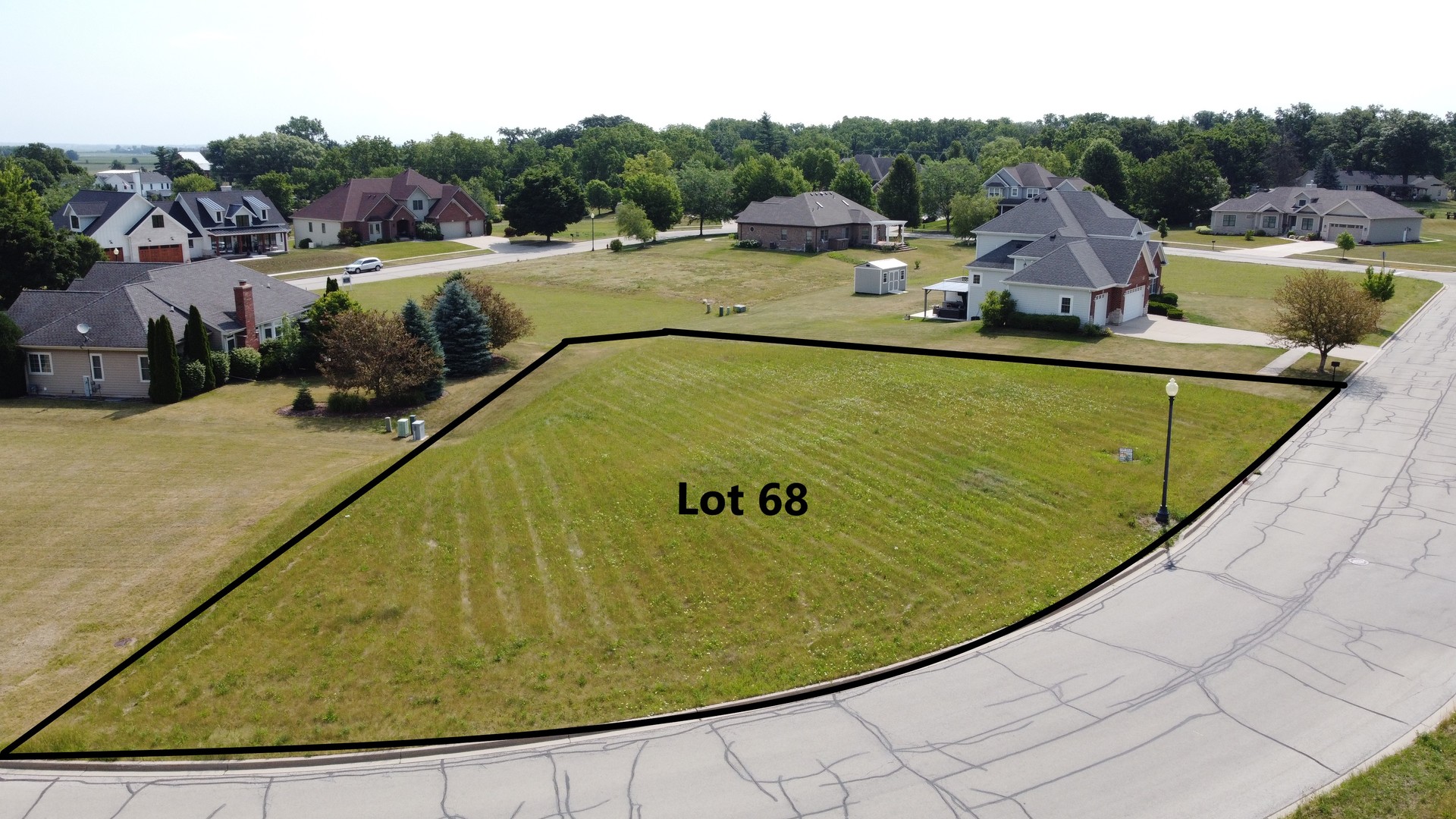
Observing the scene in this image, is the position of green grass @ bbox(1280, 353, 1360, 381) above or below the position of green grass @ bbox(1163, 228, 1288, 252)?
below

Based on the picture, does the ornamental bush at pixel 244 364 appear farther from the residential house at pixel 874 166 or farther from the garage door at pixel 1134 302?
the residential house at pixel 874 166

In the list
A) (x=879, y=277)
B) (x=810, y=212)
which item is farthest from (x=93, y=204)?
(x=879, y=277)

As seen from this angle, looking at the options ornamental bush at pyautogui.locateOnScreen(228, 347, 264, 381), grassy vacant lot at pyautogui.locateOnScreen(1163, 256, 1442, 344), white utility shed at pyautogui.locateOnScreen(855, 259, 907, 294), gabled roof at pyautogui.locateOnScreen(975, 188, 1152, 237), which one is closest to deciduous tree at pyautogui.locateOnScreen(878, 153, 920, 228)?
grassy vacant lot at pyautogui.locateOnScreen(1163, 256, 1442, 344)

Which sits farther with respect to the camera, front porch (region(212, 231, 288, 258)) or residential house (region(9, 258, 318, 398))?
front porch (region(212, 231, 288, 258))

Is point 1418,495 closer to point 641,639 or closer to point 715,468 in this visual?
point 715,468

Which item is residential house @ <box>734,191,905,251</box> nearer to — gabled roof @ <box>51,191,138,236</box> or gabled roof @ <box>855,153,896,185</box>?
gabled roof @ <box>51,191,138,236</box>

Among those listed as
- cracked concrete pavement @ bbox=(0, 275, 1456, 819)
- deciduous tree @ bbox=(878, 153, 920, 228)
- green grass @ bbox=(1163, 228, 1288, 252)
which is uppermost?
deciduous tree @ bbox=(878, 153, 920, 228)

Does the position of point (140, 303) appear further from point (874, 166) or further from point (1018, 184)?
point (874, 166)
